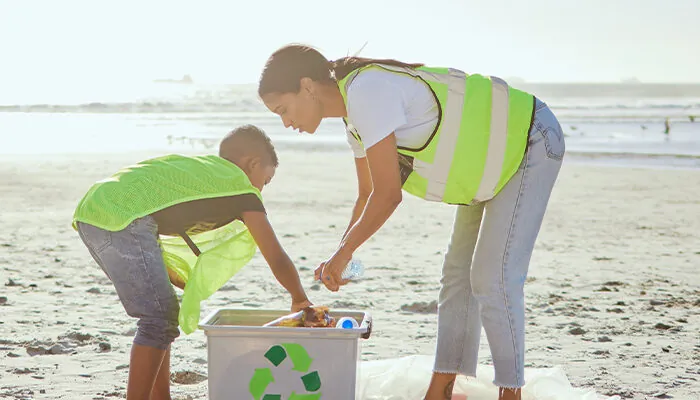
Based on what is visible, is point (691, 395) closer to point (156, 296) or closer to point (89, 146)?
point (156, 296)

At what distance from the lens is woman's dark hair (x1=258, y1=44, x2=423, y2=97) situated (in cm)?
274

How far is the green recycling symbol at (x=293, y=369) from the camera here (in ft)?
8.94

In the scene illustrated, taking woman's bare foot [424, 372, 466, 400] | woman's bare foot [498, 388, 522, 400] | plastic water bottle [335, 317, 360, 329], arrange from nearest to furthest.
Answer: plastic water bottle [335, 317, 360, 329] < woman's bare foot [498, 388, 522, 400] < woman's bare foot [424, 372, 466, 400]

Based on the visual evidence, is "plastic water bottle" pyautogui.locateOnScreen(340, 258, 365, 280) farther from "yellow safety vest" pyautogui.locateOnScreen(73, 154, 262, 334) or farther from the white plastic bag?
the white plastic bag

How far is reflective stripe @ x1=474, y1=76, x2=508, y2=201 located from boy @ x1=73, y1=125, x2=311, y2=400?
2.46 ft

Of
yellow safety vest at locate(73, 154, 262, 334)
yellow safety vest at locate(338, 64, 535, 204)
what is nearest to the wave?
yellow safety vest at locate(73, 154, 262, 334)

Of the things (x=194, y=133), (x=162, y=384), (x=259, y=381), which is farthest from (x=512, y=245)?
(x=194, y=133)

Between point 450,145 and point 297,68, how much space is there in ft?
1.86

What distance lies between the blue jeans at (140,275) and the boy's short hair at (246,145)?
435mm

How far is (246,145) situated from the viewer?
3.23 meters

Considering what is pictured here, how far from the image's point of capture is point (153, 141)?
1892 cm

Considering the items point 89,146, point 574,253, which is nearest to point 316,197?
point 574,253

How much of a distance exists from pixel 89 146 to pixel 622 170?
1051cm

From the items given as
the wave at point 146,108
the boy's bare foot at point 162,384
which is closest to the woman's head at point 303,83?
the boy's bare foot at point 162,384
